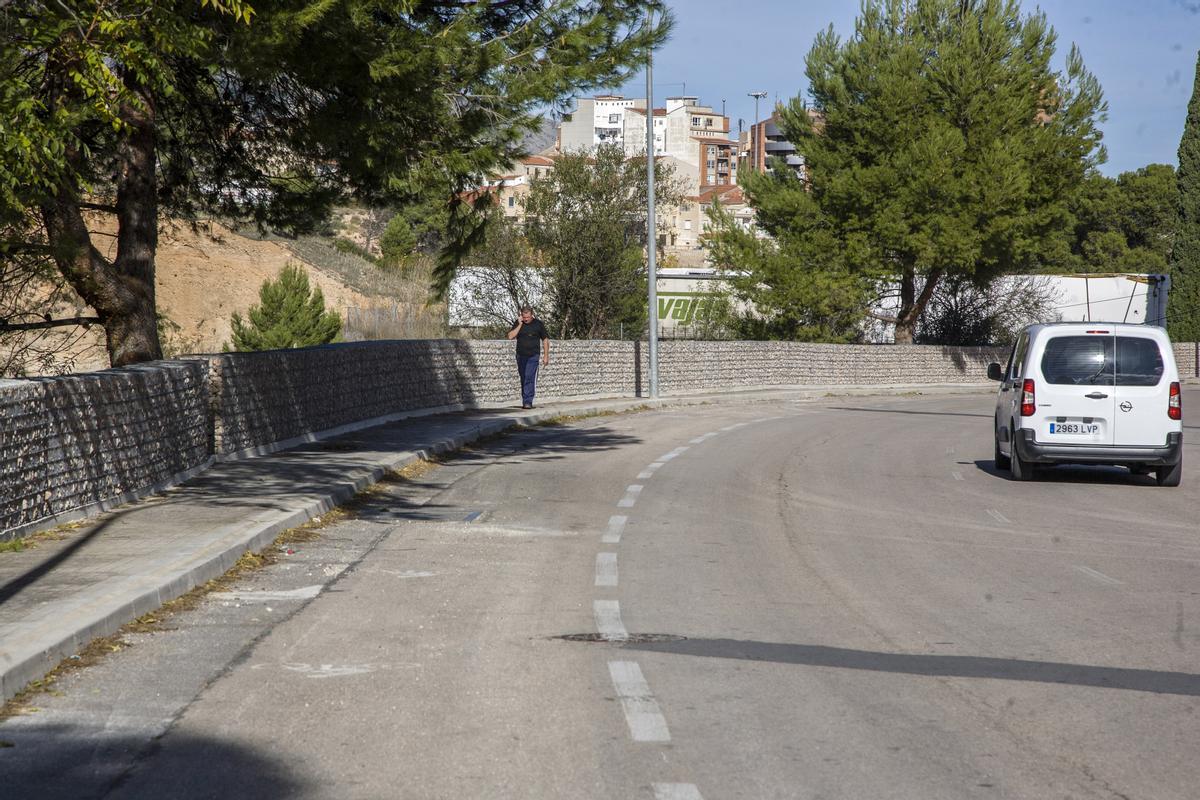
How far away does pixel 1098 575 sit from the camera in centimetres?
948

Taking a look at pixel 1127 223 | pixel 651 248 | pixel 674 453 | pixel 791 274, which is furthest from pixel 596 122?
pixel 674 453

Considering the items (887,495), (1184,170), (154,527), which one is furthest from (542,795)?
(1184,170)

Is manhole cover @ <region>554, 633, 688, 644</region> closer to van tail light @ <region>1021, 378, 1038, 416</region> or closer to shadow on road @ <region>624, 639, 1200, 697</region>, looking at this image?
shadow on road @ <region>624, 639, 1200, 697</region>

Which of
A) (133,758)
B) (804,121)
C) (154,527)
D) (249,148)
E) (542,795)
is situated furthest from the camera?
(804,121)

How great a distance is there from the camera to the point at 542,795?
15.0 feet

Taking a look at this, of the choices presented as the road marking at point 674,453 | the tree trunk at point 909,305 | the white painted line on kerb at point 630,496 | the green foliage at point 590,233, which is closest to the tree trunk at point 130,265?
the white painted line on kerb at point 630,496

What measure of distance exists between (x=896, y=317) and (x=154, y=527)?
42.4 metres

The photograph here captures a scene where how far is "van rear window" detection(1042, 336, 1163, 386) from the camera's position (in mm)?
15477

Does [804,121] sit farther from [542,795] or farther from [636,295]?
[542,795]

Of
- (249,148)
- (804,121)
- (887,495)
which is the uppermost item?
(804,121)

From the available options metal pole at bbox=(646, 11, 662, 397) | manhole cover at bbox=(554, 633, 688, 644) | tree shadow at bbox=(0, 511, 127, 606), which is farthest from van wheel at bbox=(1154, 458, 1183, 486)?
metal pole at bbox=(646, 11, 662, 397)

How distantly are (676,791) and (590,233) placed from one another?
3841 centimetres

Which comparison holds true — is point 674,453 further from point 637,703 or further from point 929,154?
point 929,154

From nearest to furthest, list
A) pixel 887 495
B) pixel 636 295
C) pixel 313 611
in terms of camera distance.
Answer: pixel 313 611, pixel 887 495, pixel 636 295
